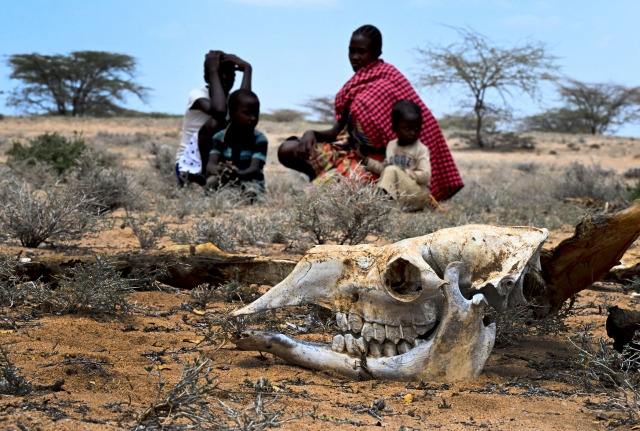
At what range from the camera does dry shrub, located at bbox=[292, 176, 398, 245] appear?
5.62 m

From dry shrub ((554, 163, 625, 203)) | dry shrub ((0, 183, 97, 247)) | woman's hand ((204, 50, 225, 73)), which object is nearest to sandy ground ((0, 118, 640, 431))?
dry shrub ((0, 183, 97, 247))

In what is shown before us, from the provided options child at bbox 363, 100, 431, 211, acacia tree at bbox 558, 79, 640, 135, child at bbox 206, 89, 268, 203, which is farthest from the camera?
acacia tree at bbox 558, 79, 640, 135

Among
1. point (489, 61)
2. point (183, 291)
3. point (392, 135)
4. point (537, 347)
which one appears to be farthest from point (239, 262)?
point (489, 61)

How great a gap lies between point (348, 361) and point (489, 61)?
24.8 meters

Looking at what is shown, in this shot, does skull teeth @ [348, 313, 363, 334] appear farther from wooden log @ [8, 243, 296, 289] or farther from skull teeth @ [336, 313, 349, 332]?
wooden log @ [8, 243, 296, 289]

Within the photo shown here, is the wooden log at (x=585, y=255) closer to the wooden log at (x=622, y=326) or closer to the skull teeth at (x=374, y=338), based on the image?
the wooden log at (x=622, y=326)

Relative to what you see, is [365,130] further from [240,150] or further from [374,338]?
[374,338]

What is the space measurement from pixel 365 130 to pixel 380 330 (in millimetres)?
5541

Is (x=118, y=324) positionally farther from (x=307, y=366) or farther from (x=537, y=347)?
(x=537, y=347)

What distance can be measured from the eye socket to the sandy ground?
0.35 metres

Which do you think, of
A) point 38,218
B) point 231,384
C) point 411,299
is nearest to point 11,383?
point 231,384

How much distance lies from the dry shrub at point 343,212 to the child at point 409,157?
1.86 m

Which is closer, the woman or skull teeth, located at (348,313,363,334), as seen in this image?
skull teeth, located at (348,313,363,334)

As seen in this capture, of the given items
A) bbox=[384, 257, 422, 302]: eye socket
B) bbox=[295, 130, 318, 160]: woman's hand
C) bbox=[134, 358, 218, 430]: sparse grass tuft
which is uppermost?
bbox=[295, 130, 318, 160]: woman's hand
